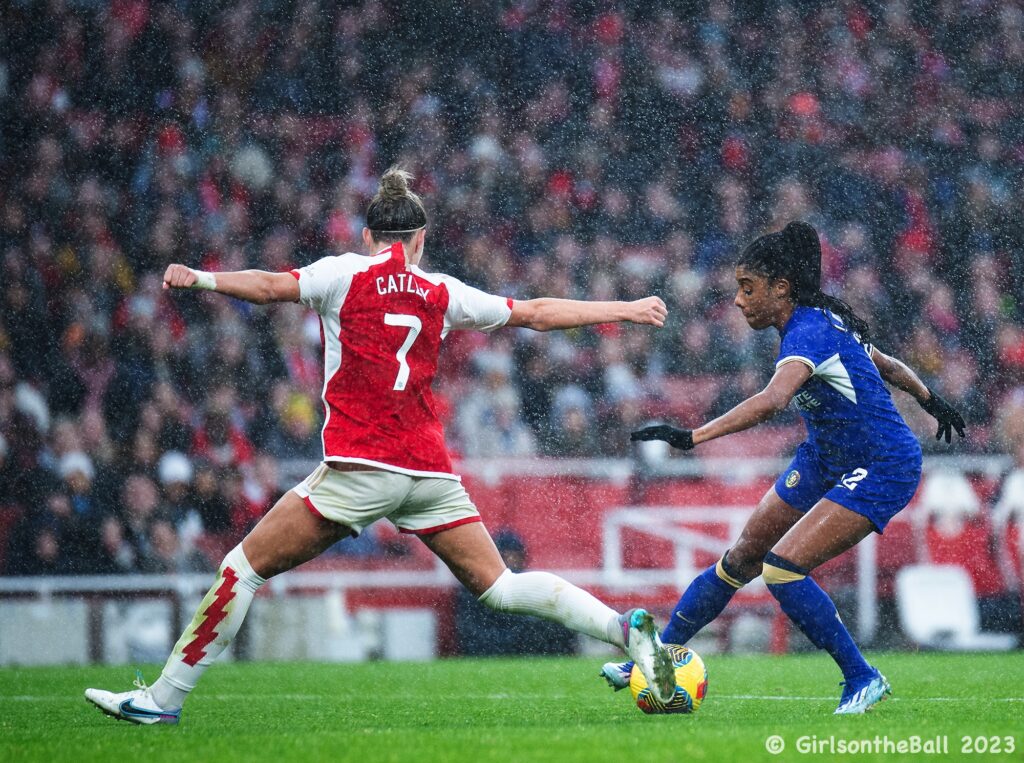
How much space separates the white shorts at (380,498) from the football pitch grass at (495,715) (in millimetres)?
807

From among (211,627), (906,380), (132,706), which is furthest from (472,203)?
(132,706)

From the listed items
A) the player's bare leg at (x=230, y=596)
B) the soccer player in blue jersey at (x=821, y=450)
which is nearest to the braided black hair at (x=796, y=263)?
the soccer player in blue jersey at (x=821, y=450)

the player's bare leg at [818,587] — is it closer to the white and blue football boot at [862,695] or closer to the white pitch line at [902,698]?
the white and blue football boot at [862,695]

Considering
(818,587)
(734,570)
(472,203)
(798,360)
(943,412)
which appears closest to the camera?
(798,360)

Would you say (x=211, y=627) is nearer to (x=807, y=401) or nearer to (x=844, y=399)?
(x=807, y=401)

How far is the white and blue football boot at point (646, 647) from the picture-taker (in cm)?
569

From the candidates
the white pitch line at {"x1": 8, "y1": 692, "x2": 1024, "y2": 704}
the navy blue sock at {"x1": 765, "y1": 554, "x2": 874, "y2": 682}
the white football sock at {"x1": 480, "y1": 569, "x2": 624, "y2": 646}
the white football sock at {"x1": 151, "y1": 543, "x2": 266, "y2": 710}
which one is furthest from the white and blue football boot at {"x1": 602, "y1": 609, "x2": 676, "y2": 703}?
the white pitch line at {"x1": 8, "y1": 692, "x2": 1024, "y2": 704}

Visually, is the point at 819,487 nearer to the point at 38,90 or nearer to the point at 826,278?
the point at 826,278

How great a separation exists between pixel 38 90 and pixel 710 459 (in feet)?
28.5

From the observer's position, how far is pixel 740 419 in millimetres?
6090

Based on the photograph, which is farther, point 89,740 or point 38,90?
point 38,90

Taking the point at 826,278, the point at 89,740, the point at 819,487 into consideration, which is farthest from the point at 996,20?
the point at 89,740

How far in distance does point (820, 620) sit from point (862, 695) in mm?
355

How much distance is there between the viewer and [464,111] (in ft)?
56.0
